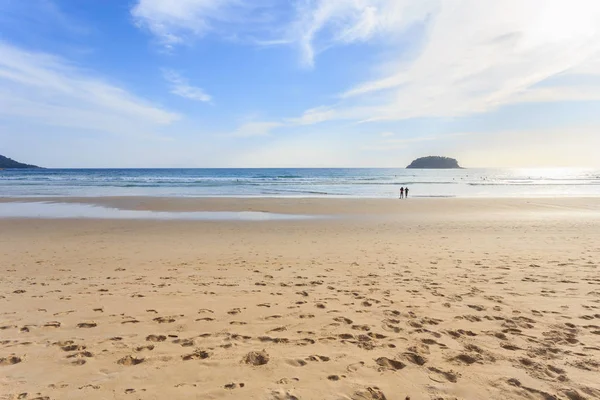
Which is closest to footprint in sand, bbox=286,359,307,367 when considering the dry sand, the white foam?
the dry sand

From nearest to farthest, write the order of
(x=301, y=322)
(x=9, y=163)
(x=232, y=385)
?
1. (x=232, y=385)
2. (x=301, y=322)
3. (x=9, y=163)

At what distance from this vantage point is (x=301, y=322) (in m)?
4.98

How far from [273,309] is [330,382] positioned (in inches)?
85.1

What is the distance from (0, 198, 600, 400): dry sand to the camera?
344 cm

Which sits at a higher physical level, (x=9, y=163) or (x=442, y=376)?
(x=9, y=163)

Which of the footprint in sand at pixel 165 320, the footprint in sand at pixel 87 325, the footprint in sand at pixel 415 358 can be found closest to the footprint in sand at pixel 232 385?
the footprint in sand at pixel 415 358

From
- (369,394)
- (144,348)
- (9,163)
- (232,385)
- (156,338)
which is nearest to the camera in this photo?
(369,394)

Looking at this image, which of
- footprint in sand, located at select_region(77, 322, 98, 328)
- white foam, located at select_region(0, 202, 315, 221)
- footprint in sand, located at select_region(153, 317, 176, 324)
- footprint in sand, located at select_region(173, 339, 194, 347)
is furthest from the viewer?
white foam, located at select_region(0, 202, 315, 221)

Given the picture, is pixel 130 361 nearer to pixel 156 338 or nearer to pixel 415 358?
pixel 156 338

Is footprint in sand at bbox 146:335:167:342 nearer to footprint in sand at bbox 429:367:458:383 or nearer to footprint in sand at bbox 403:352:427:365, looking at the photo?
footprint in sand at bbox 403:352:427:365

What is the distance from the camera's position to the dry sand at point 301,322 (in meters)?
3.44

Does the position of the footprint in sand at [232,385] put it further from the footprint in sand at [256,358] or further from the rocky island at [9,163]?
the rocky island at [9,163]

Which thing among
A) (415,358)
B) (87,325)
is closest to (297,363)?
(415,358)

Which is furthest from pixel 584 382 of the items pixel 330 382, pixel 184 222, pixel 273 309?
pixel 184 222
